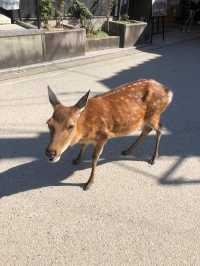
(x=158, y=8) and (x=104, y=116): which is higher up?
(x=158, y=8)

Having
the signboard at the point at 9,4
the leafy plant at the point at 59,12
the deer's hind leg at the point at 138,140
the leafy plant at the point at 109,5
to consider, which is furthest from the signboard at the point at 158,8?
the deer's hind leg at the point at 138,140

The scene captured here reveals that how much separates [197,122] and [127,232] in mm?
3418

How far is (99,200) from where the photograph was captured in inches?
167

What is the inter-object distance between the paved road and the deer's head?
3.04 feet

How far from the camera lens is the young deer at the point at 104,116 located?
357 centimetres

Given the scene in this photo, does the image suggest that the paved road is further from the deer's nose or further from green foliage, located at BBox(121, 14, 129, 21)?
green foliage, located at BBox(121, 14, 129, 21)

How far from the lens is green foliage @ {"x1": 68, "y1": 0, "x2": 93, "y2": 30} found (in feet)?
35.1

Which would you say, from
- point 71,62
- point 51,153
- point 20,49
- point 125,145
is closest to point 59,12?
point 71,62

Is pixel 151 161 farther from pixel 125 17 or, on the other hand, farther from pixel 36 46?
pixel 125 17

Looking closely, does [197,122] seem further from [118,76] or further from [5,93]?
[5,93]

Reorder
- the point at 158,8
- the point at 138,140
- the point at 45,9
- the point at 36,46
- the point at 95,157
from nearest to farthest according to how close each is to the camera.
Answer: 1. the point at 95,157
2. the point at 138,140
3. the point at 36,46
4. the point at 45,9
5. the point at 158,8

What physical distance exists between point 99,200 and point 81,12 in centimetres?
819

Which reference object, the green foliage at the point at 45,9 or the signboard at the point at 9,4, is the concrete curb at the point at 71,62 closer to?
the green foliage at the point at 45,9

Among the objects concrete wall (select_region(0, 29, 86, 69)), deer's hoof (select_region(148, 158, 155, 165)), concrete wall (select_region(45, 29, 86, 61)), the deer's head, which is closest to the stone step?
concrete wall (select_region(0, 29, 86, 69))
